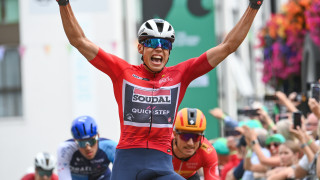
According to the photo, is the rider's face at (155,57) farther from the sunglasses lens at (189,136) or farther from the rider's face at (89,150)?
the rider's face at (89,150)

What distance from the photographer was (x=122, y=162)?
690cm

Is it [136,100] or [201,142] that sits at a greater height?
[136,100]

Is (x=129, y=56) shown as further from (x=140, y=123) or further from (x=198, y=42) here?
(x=140, y=123)

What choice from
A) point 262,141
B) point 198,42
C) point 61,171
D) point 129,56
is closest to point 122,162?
point 61,171

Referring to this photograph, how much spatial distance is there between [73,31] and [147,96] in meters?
0.87

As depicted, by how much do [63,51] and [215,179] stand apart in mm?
16282

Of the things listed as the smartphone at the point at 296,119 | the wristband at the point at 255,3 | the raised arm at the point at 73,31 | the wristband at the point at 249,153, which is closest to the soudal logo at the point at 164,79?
the raised arm at the point at 73,31

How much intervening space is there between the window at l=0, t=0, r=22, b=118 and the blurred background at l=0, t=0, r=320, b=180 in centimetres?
3

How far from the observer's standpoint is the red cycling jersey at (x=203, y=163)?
8469 millimetres

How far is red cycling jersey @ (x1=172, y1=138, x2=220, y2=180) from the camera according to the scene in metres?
8.47

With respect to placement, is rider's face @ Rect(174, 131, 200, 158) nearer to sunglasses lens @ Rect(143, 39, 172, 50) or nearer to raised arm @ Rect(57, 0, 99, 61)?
sunglasses lens @ Rect(143, 39, 172, 50)

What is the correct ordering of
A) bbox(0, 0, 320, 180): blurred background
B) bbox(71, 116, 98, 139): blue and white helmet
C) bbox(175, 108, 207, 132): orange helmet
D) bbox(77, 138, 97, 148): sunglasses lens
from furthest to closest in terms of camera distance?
bbox(0, 0, 320, 180): blurred background
bbox(77, 138, 97, 148): sunglasses lens
bbox(71, 116, 98, 139): blue and white helmet
bbox(175, 108, 207, 132): orange helmet

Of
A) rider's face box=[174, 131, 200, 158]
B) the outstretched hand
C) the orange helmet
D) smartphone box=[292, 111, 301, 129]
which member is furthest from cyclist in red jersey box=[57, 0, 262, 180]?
the outstretched hand

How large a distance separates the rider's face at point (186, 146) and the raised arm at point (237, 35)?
5.47 ft
